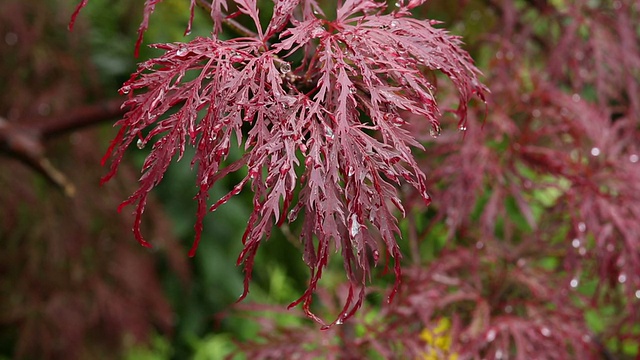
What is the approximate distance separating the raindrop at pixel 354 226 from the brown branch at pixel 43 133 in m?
0.94

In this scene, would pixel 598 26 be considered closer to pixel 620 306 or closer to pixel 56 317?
pixel 620 306

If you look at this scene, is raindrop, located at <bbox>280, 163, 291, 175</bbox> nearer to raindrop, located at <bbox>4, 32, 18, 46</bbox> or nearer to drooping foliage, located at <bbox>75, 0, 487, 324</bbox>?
drooping foliage, located at <bbox>75, 0, 487, 324</bbox>

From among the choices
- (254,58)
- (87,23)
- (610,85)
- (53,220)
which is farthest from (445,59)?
(87,23)

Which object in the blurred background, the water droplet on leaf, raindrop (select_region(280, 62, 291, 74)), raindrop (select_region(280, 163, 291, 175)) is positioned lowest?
the blurred background

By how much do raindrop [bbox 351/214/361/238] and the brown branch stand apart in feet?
3.09

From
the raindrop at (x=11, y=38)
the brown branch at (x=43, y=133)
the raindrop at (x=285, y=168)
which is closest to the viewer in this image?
the raindrop at (x=285, y=168)

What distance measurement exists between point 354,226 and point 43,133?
3.70 feet

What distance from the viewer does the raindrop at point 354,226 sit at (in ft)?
1.65

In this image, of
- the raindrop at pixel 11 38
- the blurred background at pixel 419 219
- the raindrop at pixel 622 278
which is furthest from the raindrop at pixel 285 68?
the raindrop at pixel 11 38

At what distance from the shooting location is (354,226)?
1.66 ft

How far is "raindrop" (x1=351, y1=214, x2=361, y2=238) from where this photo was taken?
0.50 metres

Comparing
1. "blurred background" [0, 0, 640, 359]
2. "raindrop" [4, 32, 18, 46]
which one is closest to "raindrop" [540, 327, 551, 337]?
"blurred background" [0, 0, 640, 359]

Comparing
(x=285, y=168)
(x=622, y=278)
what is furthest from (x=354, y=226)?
(x=622, y=278)

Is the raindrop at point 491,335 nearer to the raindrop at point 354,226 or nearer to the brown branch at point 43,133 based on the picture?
the raindrop at point 354,226
